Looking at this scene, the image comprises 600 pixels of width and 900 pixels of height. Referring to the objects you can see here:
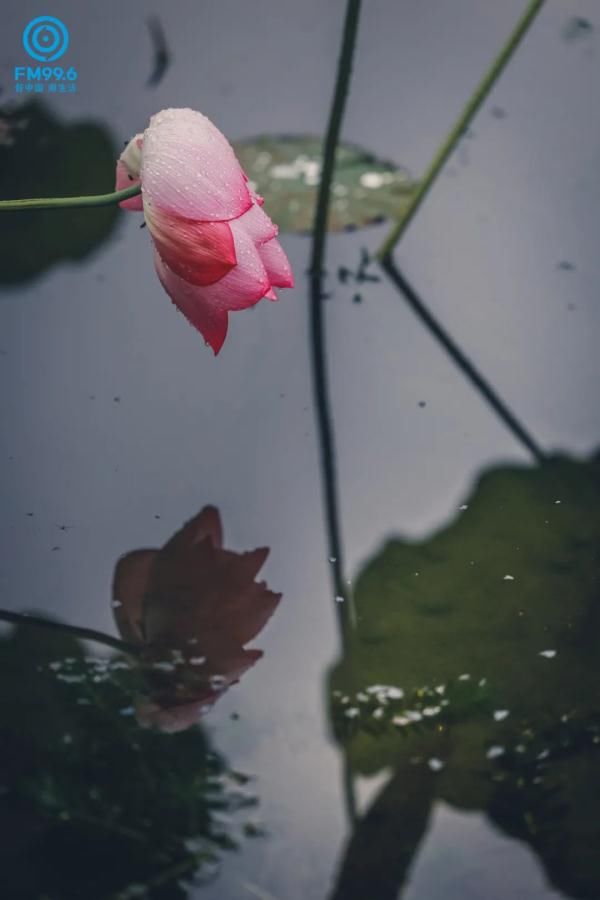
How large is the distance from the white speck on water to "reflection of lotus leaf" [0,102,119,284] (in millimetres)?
428

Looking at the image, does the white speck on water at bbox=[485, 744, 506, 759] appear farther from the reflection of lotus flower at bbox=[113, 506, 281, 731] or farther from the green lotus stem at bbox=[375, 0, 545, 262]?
the green lotus stem at bbox=[375, 0, 545, 262]

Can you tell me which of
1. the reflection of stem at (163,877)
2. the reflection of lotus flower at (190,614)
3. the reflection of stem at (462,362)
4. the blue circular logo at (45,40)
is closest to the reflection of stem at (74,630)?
the reflection of lotus flower at (190,614)

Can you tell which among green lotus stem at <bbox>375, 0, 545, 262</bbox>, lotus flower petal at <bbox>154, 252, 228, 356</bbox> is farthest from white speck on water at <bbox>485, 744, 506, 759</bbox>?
green lotus stem at <bbox>375, 0, 545, 262</bbox>

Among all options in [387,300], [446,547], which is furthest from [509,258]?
[446,547]

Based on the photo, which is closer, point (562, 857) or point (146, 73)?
point (562, 857)

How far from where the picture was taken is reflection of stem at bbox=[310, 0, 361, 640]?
24.3 inches

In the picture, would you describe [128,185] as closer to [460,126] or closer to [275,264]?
[275,264]

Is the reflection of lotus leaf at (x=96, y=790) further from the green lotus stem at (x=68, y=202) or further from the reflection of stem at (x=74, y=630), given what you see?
the green lotus stem at (x=68, y=202)

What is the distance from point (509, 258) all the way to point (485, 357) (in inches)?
3.7

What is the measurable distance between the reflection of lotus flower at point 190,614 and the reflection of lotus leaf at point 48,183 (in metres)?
0.25

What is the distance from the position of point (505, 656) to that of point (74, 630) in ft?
0.66

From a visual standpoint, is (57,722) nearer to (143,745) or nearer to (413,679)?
(143,745)

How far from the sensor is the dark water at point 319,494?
0.49 meters

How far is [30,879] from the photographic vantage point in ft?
Result: 1.52
